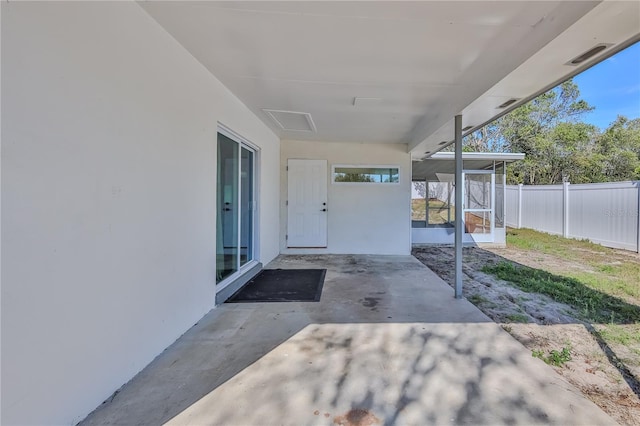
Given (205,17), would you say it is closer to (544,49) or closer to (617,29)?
(544,49)

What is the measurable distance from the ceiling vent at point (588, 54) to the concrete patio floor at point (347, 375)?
89.5 inches

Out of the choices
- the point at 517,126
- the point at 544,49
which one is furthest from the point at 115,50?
the point at 517,126

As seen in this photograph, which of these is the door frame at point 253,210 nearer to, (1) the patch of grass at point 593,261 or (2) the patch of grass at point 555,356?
(2) the patch of grass at point 555,356

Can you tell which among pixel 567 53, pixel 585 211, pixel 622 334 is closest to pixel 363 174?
pixel 567 53

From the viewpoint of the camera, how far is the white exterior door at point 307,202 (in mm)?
6238

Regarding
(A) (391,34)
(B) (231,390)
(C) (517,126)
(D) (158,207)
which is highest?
(C) (517,126)

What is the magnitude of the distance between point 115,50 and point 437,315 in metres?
3.40

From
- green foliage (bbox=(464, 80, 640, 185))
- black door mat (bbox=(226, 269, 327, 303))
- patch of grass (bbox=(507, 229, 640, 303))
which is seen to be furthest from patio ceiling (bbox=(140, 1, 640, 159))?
green foliage (bbox=(464, 80, 640, 185))

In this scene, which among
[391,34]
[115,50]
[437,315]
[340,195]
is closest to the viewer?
[115,50]

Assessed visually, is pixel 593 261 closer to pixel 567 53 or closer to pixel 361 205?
pixel 361 205

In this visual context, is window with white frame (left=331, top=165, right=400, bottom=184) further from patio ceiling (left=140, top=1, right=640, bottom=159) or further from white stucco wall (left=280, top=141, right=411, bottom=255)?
patio ceiling (left=140, top=1, right=640, bottom=159)

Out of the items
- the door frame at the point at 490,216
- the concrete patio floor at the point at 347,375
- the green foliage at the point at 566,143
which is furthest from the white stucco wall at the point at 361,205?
the green foliage at the point at 566,143

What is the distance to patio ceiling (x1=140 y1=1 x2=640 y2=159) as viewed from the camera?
188cm

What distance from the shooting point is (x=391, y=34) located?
2.19 m
